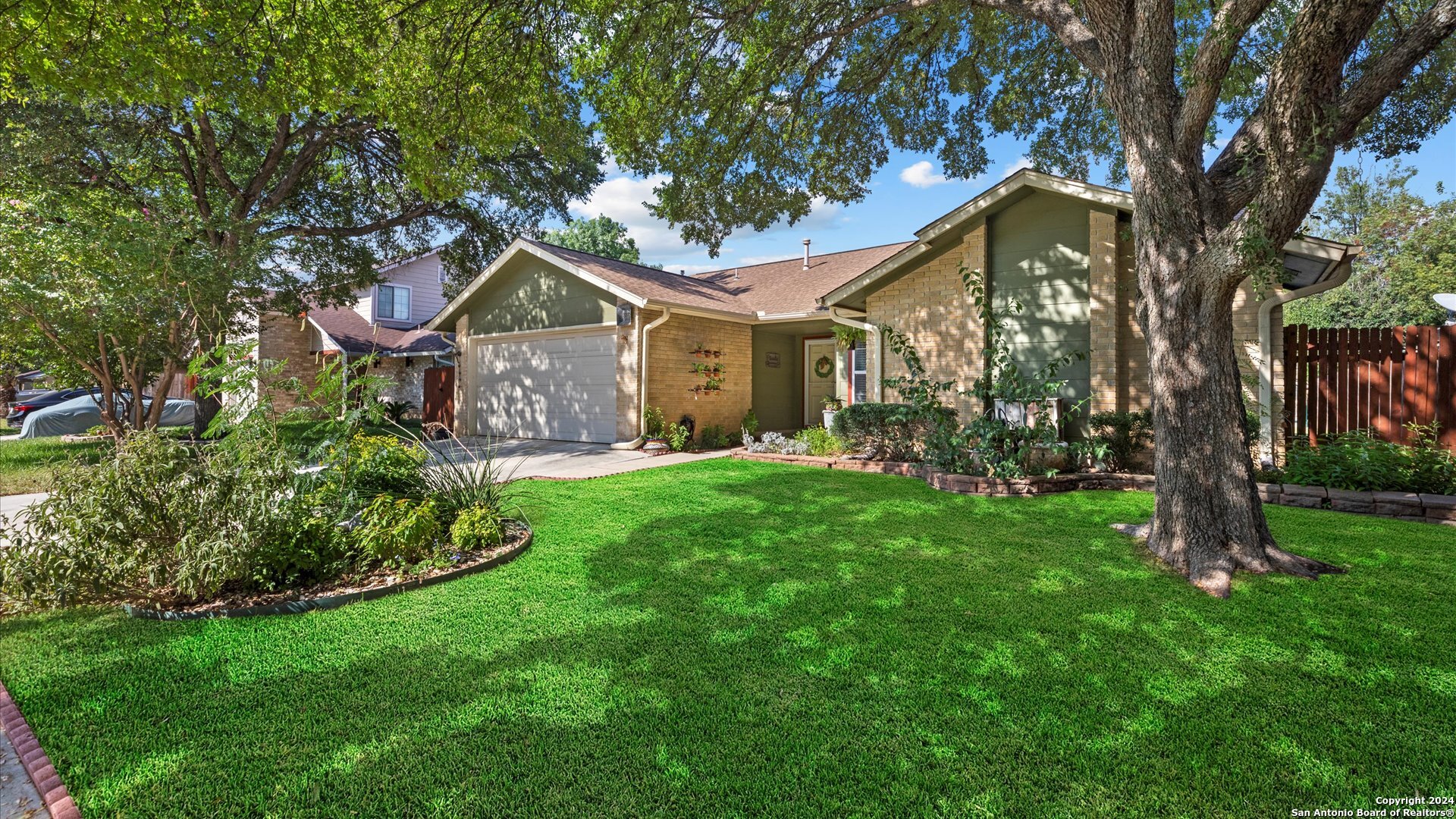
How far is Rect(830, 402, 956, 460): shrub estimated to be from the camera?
360 inches

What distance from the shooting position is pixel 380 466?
5.16 m

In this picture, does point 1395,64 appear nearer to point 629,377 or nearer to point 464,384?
point 629,377

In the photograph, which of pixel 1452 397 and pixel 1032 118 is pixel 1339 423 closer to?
pixel 1452 397

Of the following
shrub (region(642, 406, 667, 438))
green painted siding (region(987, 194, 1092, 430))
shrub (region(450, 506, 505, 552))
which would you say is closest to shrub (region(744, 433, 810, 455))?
shrub (region(642, 406, 667, 438))

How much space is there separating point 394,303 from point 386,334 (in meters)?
1.80

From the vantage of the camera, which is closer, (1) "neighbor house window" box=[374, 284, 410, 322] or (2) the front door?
(2) the front door

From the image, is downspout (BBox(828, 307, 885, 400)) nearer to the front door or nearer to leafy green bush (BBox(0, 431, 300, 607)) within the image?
the front door

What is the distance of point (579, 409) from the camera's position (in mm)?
12789

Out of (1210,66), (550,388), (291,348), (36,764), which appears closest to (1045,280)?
(1210,66)

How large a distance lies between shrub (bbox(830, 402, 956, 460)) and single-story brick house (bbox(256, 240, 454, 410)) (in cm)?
1320

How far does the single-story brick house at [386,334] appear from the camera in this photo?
18.8 meters

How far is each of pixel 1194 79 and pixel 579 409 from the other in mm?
11046

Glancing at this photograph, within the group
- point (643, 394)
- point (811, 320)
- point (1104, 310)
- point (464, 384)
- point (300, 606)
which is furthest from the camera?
point (464, 384)

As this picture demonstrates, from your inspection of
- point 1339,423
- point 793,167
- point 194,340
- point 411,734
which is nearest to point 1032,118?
point 793,167
